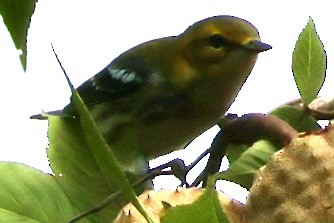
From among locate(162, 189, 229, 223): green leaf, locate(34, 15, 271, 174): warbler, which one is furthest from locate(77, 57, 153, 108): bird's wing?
locate(162, 189, 229, 223): green leaf

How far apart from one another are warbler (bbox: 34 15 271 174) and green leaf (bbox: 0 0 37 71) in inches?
20.1

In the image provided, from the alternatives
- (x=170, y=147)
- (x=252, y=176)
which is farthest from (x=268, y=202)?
(x=170, y=147)

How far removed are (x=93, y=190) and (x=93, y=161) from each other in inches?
1.1

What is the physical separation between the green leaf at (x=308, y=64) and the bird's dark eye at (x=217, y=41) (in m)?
0.59

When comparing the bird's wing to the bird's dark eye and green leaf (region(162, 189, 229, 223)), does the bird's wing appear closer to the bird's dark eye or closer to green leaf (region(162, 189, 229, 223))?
the bird's dark eye

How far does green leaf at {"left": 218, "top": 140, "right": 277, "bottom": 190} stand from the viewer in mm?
609

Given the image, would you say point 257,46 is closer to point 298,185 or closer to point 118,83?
point 118,83

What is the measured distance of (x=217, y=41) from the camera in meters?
1.33

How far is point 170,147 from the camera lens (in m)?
1.21

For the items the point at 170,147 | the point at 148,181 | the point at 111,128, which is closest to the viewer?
the point at 148,181

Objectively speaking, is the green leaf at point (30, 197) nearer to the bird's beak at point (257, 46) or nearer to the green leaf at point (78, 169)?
the green leaf at point (78, 169)

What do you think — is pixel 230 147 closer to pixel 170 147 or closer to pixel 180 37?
pixel 170 147

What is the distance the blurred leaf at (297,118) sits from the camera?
2.25ft

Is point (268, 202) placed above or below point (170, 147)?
above
